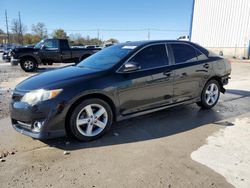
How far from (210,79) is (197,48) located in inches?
31.9

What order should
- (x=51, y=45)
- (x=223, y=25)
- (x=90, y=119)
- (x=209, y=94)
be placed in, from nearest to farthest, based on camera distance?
1. (x=90, y=119)
2. (x=209, y=94)
3. (x=51, y=45)
4. (x=223, y=25)

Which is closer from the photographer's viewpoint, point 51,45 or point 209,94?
point 209,94

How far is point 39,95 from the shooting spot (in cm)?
359

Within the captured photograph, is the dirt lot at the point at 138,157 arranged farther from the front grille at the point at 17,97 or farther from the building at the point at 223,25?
the building at the point at 223,25

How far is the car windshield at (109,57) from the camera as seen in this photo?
4.40 meters

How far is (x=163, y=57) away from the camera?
15.7 ft

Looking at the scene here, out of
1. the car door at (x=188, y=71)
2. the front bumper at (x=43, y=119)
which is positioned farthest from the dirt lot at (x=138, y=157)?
the car door at (x=188, y=71)

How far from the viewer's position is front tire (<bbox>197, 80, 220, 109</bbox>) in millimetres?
5587

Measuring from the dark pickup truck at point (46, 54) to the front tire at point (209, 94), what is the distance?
10819mm

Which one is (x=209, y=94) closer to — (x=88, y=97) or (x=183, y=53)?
(x=183, y=53)

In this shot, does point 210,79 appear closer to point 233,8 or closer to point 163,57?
point 163,57

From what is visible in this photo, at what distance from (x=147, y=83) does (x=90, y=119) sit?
1258 mm

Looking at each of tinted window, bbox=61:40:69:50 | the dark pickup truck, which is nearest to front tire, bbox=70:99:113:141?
the dark pickup truck

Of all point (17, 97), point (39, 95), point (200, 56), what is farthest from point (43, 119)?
point (200, 56)
